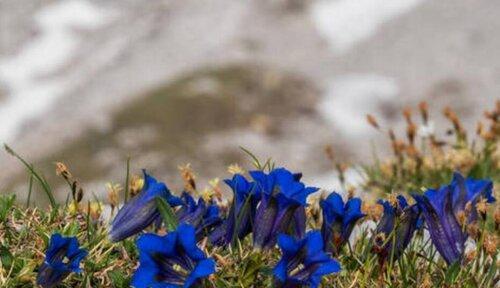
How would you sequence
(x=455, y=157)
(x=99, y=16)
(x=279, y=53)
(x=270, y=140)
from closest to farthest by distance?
1. (x=455, y=157)
2. (x=270, y=140)
3. (x=279, y=53)
4. (x=99, y=16)

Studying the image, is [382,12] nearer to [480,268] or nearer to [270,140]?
[270,140]

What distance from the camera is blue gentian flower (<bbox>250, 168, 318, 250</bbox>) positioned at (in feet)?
14.1

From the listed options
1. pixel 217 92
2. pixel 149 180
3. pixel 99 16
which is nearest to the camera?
pixel 149 180

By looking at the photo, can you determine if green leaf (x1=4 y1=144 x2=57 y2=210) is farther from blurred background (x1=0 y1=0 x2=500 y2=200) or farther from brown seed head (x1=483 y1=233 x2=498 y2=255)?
blurred background (x1=0 y1=0 x2=500 y2=200)

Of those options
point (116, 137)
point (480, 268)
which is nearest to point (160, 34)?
point (116, 137)

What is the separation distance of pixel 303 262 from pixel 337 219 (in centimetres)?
72

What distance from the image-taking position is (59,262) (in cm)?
405

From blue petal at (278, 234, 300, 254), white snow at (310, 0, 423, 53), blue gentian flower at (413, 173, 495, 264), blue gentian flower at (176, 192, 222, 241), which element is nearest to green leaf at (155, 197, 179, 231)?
blue gentian flower at (176, 192, 222, 241)

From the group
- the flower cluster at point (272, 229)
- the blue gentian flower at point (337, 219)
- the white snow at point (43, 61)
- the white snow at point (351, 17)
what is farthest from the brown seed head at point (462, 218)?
the white snow at point (351, 17)

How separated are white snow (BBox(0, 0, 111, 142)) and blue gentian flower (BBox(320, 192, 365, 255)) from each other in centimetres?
4202

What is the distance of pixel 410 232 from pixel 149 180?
1.19 m

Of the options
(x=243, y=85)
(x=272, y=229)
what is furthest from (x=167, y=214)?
(x=243, y=85)

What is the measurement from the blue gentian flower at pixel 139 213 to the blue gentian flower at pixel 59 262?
55cm

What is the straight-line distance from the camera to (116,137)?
135 ft
